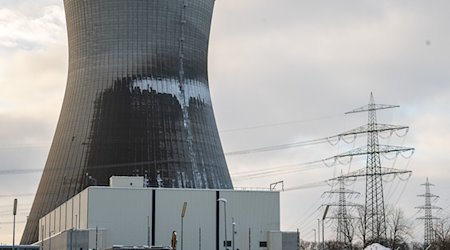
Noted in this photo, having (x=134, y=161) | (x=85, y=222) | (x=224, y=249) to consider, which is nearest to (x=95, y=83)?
(x=134, y=161)

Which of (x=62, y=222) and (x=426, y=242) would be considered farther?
(x=426, y=242)

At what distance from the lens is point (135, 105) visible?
31031 millimetres

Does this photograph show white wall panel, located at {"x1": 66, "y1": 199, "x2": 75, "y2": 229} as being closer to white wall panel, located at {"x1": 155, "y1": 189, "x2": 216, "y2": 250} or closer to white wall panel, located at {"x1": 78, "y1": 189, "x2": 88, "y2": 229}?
white wall panel, located at {"x1": 78, "y1": 189, "x2": 88, "y2": 229}

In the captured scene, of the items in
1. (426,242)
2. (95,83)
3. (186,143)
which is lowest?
(426,242)

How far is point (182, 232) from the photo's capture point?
30734 millimetres

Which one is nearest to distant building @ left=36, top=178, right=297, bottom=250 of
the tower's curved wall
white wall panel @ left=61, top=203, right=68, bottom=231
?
white wall panel @ left=61, top=203, right=68, bottom=231

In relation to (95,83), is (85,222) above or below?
below

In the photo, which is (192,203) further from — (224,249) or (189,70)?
(189,70)

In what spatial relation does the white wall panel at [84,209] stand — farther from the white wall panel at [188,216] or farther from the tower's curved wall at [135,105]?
the white wall panel at [188,216]

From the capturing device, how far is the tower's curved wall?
30.8 m

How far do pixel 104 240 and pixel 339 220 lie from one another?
83.4 ft

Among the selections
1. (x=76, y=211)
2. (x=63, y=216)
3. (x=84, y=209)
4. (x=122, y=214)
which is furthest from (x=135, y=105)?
(x=63, y=216)

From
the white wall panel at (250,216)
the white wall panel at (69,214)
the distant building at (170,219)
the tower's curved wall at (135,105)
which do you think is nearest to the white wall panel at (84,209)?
the distant building at (170,219)

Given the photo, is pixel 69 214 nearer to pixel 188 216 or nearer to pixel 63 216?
pixel 63 216
